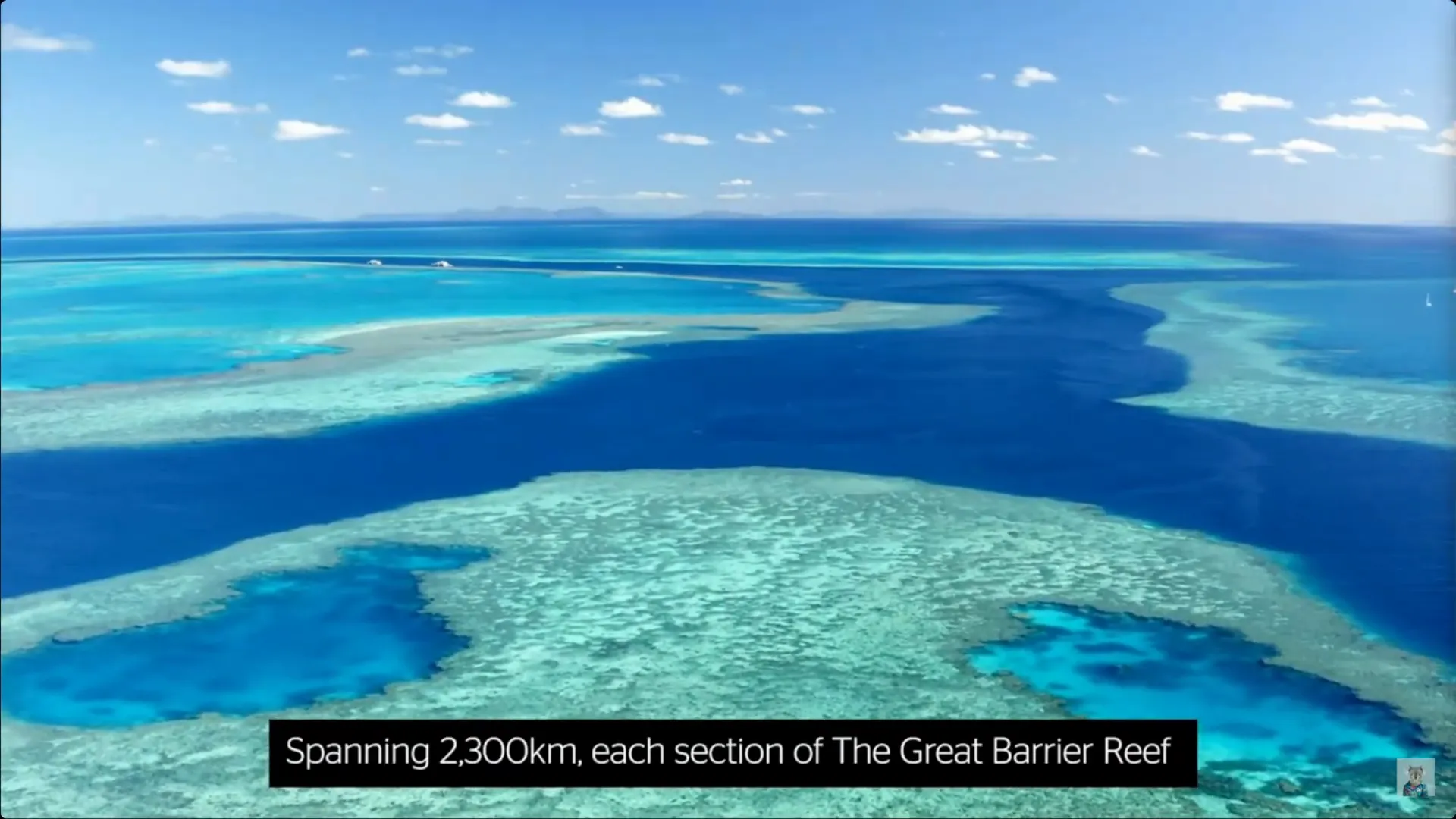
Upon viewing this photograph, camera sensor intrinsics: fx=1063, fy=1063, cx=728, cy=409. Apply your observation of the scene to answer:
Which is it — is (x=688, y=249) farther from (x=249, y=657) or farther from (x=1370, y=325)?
(x=249, y=657)

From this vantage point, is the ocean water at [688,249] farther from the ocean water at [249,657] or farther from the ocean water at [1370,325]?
the ocean water at [249,657]

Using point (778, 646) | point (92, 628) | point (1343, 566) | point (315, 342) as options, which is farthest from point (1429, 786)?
point (315, 342)

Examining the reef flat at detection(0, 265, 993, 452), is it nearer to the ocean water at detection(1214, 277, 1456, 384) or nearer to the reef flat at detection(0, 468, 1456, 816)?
the reef flat at detection(0, 468, 1456, 816)

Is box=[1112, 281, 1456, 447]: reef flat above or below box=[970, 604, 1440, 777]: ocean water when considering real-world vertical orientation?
above

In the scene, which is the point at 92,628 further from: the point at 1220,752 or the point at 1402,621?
the point at 1402,621
